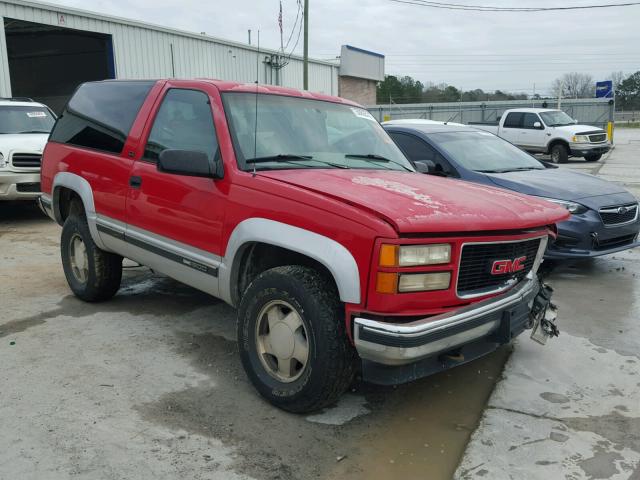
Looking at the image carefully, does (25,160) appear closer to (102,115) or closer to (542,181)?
(102,115)

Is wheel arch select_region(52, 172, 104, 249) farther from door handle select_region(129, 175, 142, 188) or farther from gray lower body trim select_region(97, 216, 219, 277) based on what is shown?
door handle select_region(129, 175, 142, 188)

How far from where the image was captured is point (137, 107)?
456cm

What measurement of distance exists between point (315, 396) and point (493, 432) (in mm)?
998

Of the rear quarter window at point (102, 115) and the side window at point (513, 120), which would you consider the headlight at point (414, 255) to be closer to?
the rear quarter window at point (102, 115)

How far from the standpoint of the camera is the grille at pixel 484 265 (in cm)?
307

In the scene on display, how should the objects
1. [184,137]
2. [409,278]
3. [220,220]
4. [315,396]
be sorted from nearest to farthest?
[409,278] < [315,396] < [220,220] < [184,137]

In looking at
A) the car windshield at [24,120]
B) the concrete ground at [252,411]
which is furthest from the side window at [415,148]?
the car windshield at [24,120]

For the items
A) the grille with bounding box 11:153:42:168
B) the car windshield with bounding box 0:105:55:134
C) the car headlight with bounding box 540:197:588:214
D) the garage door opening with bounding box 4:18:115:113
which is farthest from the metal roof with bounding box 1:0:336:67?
the car headlight with bounding box 540:197:588:214

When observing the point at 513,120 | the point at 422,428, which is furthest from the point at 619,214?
the point at 513,120

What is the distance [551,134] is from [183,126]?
59.2 feet

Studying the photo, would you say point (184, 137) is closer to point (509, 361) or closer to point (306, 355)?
point (306, 355)

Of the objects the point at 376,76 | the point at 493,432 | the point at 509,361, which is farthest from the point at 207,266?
the point at 376,76

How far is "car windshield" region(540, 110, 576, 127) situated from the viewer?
20.0 m

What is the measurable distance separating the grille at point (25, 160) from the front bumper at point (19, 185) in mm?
137
